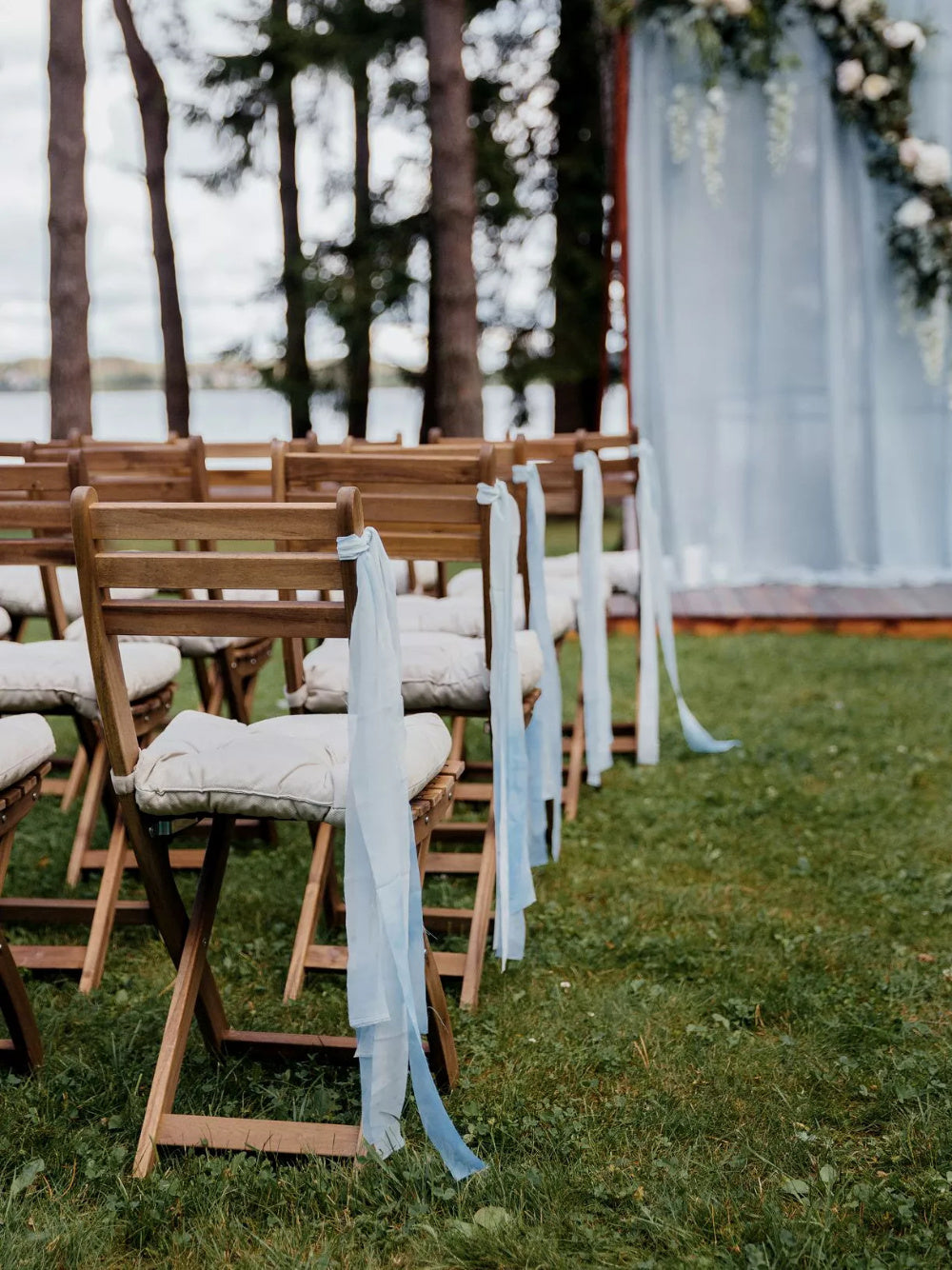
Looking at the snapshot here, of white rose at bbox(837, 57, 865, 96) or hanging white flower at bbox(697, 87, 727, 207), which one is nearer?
white rose at bbox(837, 57, 865, 96)

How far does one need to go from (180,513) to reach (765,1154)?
1443mm

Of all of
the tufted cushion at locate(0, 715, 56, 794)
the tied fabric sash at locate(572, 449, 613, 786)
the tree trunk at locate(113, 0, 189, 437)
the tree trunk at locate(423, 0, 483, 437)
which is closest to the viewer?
the tufted cushion at locate(0, 715, 56, 794)

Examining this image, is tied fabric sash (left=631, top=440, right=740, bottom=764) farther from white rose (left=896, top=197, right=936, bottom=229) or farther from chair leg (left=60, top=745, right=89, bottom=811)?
white rose (left=896, top=197, right=936, bottom=229)

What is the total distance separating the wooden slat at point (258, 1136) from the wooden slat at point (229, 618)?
0.85 m

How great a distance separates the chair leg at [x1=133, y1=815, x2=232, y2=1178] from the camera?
2.24 m

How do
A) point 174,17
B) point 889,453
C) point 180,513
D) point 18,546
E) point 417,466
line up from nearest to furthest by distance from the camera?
point 180,513
point 417,466
point 18,546
point 889,453
point 174,17

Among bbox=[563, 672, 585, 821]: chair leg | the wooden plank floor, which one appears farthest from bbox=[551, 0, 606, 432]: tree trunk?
bbox=[563, 672, 585, 821]: chair leg

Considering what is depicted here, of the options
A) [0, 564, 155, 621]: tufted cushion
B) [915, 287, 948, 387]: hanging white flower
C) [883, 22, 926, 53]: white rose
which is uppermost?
[883, 22, 926, 53]: white rose

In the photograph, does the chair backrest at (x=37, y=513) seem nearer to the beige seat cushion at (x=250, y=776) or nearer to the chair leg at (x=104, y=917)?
the chair leg at (x=104, y=917)

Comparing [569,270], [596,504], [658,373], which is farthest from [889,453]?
[569,270]

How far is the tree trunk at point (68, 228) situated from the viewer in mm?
8227

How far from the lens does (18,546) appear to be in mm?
3037

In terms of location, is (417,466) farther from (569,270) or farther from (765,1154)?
(569,270)

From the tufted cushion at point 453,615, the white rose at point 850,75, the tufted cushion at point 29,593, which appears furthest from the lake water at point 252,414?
the white rose at point 850,75
